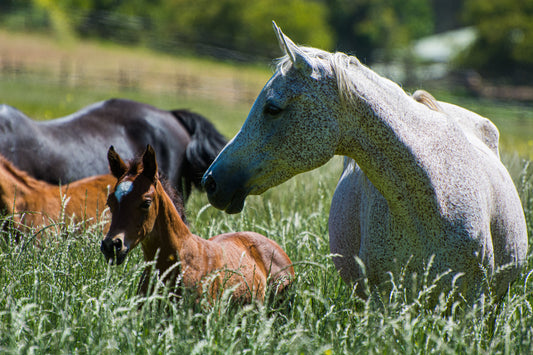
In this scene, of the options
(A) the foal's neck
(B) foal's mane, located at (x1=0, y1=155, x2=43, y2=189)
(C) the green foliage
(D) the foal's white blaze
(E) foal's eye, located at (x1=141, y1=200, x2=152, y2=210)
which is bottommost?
(B) foal's mane, located at (x1=0, y1=155, x2=43, y2=189)

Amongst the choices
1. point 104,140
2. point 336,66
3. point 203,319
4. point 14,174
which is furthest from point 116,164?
point 104,140

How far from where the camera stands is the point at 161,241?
112 inches

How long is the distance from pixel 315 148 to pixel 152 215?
86cm

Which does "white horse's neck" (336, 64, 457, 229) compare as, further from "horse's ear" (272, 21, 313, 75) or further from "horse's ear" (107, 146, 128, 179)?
"horse's ear" (107, 146, 128, 179)

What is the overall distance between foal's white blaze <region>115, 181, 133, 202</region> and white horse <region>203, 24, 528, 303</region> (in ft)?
1.33

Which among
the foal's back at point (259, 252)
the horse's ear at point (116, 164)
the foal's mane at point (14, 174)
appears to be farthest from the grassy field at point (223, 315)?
the foal's mane at point (14, 174)

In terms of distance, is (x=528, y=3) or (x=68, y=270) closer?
(x=68, y=270)

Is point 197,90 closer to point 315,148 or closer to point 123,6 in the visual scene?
point 123,6

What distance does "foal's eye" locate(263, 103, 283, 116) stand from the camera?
2.43 metres

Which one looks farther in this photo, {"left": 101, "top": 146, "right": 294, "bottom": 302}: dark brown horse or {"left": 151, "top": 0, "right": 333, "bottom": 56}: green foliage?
{"left": 151, "top": 0, "right": 333, "bottom": 56}: green foliage

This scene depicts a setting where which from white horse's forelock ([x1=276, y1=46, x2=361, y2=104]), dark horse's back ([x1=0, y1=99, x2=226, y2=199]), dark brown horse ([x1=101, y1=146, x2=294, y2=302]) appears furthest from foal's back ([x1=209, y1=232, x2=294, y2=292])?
dark horse's back ([x1=0, y1=99, x2=226, y2=199])

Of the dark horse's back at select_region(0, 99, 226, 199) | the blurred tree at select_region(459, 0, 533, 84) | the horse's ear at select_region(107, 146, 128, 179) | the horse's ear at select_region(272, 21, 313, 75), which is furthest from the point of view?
the blurred tree at select_region(459, 0, 533, 84)

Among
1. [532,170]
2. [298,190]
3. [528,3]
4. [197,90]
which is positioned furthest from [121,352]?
[528,3]

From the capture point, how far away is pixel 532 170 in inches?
202
